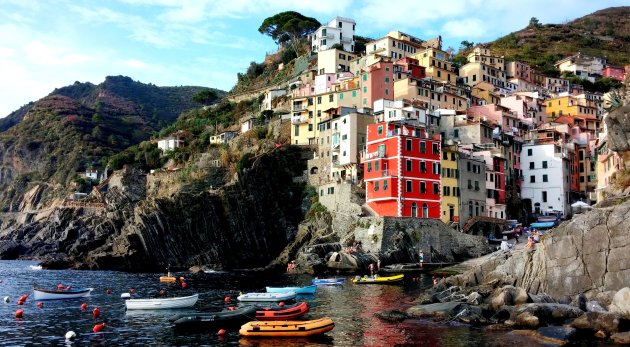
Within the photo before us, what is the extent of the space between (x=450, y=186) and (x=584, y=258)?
140 ft

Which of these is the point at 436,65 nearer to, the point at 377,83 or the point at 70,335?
the point at 377,83

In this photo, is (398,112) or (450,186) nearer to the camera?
(450,186)

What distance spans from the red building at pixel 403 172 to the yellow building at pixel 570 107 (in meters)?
56.4

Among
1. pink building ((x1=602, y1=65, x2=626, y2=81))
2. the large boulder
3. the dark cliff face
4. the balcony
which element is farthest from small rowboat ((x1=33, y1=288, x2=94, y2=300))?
pink building ((x1=602, y1=65, x2=626, y2=81))

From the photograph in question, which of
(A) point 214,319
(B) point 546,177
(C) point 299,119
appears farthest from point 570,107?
(A) point 214,319

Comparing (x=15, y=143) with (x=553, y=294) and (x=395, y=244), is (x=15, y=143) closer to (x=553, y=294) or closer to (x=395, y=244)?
(x=395, y=244)

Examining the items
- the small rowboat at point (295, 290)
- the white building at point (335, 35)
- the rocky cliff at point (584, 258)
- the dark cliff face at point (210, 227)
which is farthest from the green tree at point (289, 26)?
the rocky cliff at point (584, 258)

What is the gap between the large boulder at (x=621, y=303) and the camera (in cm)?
3002

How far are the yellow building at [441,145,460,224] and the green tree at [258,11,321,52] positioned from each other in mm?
71933

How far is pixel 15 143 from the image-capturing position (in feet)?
566

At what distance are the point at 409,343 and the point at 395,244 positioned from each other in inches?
1635

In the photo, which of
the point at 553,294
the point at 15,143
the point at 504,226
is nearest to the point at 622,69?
the point at 504,226

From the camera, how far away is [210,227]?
85.0m

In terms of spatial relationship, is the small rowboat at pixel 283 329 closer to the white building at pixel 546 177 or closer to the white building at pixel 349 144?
the white building at pixel 349 144
